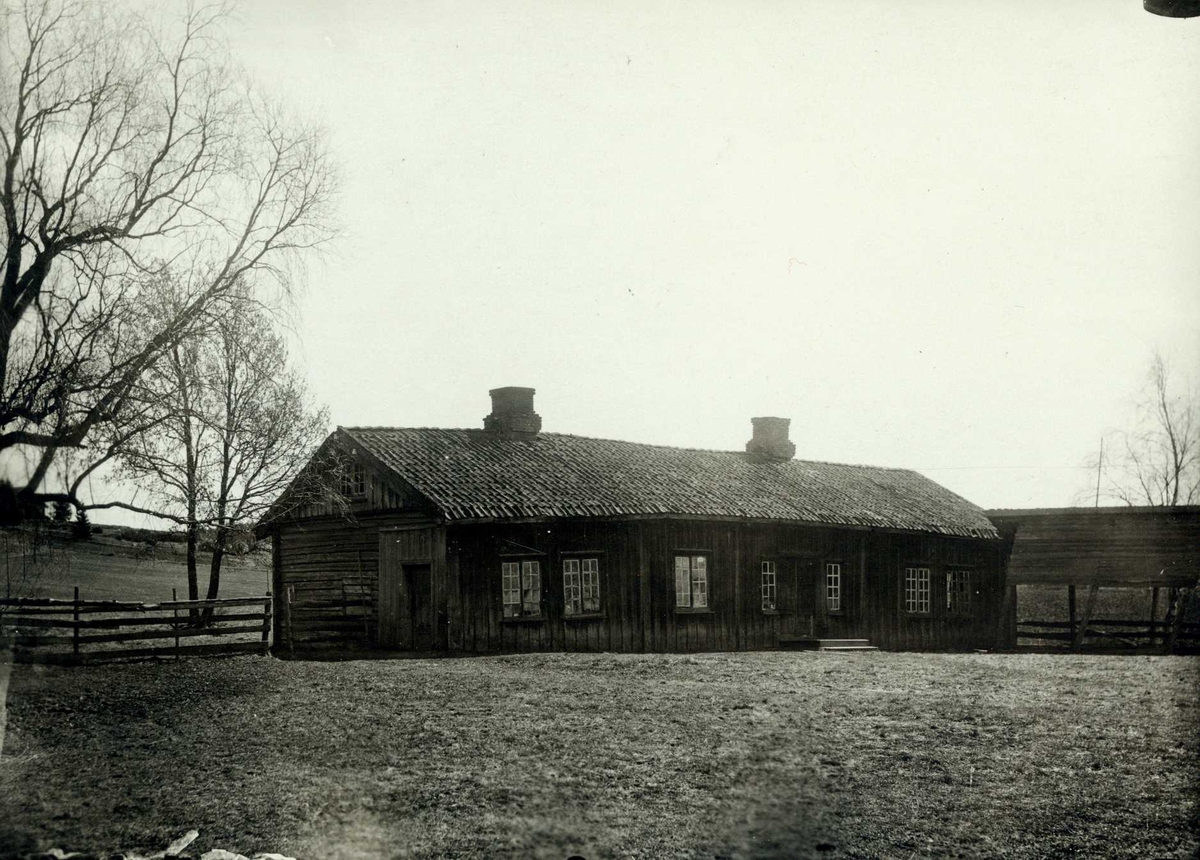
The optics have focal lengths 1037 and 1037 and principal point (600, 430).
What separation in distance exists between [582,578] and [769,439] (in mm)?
11210

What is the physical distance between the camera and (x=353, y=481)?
23.7m

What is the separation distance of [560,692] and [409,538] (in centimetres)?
857

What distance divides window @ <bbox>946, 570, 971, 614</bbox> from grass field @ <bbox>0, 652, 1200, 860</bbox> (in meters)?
14.1

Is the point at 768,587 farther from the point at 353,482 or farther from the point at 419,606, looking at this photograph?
the point at 353,482

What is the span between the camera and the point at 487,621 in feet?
69.9

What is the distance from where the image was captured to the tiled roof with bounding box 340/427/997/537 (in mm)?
22234

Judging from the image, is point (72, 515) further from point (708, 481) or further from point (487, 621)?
point (708, 481)

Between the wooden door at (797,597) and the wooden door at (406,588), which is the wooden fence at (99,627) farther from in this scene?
the wooden door at (797,597)

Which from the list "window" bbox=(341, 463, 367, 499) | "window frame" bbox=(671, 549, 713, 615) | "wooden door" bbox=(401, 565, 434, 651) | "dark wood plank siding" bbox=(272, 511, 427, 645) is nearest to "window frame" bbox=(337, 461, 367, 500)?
"window" bbox=(341, 463, 367, 499)

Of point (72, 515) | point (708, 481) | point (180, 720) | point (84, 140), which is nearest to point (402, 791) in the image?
point (180, 720)

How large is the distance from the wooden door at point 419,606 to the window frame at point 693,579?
574cm

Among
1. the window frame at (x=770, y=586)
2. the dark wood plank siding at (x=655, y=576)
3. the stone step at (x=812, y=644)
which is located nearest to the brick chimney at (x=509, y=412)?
the dark wood plank siding at (x=655, y=576)

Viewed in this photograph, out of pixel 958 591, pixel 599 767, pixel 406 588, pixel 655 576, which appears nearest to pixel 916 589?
pixel 958 591

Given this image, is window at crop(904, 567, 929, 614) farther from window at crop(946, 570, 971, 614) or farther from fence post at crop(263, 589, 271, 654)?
fence post at crop(263, 589, 271, 654)
